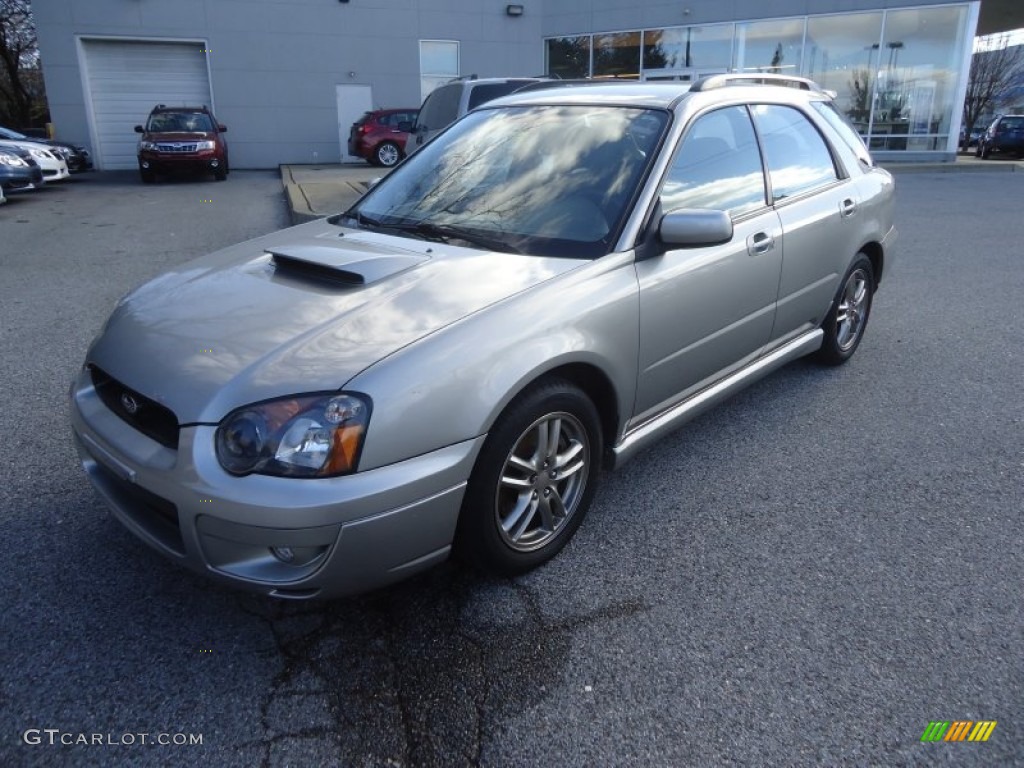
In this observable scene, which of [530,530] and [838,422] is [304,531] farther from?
[838,422]

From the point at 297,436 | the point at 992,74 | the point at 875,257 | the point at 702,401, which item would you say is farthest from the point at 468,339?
the point at 992,74

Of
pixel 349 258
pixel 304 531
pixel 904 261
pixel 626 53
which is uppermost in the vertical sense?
pixel 626 53

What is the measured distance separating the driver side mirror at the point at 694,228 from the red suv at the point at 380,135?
64.0ft

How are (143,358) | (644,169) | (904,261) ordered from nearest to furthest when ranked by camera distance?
(143,358), (644,169), (904,261)

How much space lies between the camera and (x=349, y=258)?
2.95 m

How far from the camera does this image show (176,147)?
17.6 m

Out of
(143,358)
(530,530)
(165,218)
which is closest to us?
(143,358)

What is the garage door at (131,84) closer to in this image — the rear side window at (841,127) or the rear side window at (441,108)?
the rear side window at (441,108)

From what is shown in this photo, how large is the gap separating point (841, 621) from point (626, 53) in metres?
25.2

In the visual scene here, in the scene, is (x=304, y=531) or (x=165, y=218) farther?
(x=165, y=218)

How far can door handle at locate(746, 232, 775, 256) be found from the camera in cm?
354

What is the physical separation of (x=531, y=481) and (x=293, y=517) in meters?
0.92

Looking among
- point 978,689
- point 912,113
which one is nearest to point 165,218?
point 978,689

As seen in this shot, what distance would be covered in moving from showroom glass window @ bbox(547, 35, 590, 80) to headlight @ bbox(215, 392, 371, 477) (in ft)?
83.0
